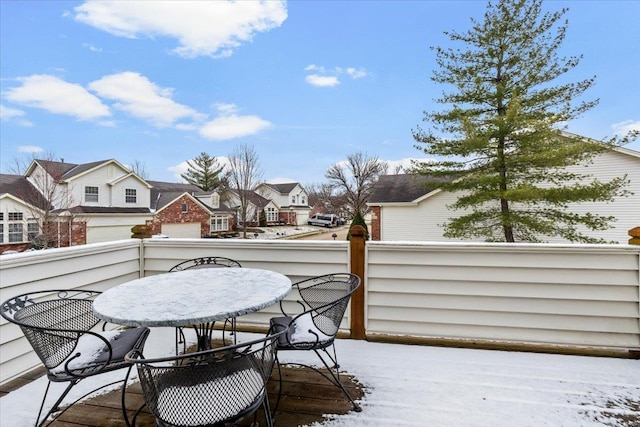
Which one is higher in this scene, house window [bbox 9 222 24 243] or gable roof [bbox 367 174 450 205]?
gable roof [bbox 367 174 450 205]

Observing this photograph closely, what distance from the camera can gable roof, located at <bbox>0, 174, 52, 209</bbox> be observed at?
13.7m

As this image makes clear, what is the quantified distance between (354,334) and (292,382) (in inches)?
37.5

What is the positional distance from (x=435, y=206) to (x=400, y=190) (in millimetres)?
1823

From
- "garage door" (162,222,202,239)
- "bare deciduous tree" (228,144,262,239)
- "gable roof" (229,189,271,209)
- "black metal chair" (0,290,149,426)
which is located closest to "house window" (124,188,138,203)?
"garage door" (162,222,202,239)

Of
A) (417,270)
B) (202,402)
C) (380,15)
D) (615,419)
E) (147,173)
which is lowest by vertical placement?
(615,419)

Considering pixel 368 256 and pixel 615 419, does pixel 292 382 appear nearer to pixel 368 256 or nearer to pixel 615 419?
pixel 368 256

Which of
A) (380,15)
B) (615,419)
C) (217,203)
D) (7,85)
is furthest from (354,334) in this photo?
(217,203)

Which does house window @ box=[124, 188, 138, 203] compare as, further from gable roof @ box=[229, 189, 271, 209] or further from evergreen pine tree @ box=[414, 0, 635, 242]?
evergreen pine tree @ box=[414, 0, 635, 242]

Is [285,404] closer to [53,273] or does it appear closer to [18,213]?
[53,273]

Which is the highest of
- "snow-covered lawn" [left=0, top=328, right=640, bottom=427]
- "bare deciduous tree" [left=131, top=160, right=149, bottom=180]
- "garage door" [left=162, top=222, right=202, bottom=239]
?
"bare deciduous tree" [left=131, top=160, right=149, bottom=180]

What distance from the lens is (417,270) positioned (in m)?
3.01

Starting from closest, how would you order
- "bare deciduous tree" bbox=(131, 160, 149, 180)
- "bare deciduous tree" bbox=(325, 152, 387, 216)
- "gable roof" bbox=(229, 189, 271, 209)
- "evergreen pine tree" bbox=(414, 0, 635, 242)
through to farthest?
"evergreen pine tree" bbox=(414, 0, 635, 242) → "gable roof" bbox=(229, 189, 271, 209) → "bare deciduous tree" bbox=(325, 152, 387, 216) → "bare deciduous tree" bbox=(131, 160, 149, 180)

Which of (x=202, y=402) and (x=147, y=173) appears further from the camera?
(x=147, y=173)

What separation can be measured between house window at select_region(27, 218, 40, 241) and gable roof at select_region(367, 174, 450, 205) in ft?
47.3
